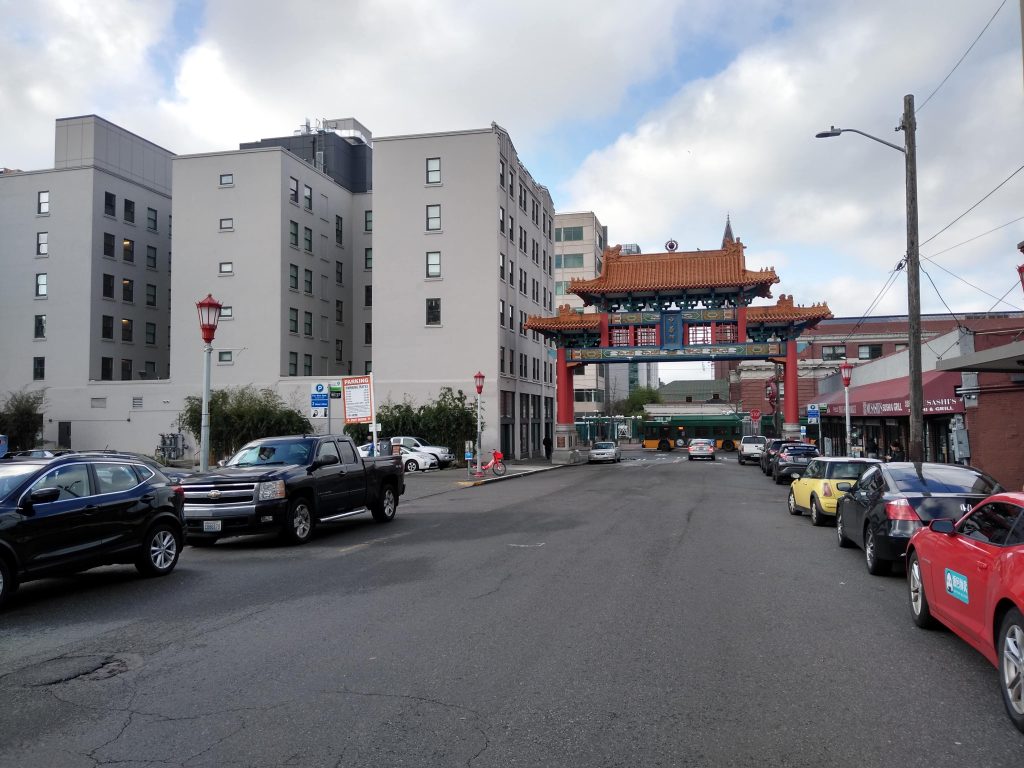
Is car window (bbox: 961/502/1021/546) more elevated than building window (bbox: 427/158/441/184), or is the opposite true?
building window (bbox: 427/158/441/184)

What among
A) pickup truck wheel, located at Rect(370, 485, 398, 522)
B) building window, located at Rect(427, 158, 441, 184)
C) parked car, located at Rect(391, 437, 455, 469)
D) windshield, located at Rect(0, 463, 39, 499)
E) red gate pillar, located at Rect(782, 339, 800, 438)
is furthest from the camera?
building window, located at Rect(427, 158, 441, 184)

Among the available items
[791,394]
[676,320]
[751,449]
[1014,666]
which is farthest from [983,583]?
[751,449]

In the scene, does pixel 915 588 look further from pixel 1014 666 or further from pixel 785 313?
pixel 785 313

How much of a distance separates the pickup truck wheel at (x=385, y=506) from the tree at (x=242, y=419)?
25.5m

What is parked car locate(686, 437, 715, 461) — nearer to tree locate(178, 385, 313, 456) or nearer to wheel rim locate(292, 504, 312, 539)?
tree locate(178, 385, 313, 456)

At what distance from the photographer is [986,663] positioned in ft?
20.9

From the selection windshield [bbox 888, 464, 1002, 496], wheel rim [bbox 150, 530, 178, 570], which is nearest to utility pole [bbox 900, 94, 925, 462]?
Result: windshield [bbox 888, 464, 1002, 496]

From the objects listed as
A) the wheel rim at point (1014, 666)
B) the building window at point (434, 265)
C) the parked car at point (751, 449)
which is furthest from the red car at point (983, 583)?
the parked car at point (751, 449)

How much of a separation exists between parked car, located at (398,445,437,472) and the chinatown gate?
1102 centimetres

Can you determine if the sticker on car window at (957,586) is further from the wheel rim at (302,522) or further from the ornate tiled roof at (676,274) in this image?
the ornate tiled roof at (676,274)

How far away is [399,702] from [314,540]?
362 inches

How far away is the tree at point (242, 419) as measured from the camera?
41844 millimetres

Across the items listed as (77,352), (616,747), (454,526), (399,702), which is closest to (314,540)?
(454,526)

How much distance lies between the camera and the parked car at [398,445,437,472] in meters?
38.0
